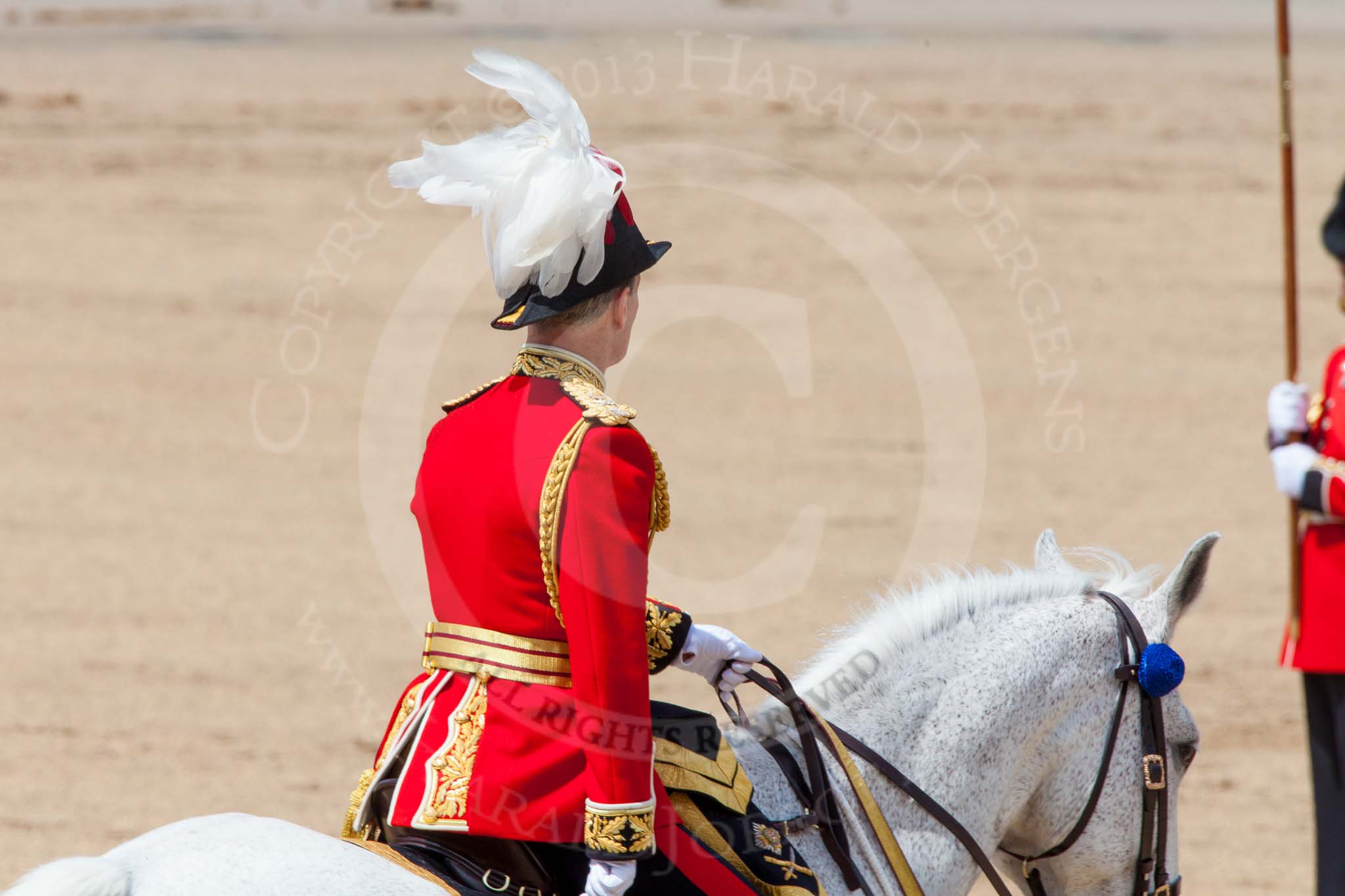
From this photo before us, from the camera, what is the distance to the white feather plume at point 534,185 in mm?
2209

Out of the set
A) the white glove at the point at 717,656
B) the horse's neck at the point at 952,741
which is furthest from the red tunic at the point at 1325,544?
the white glove at the point at 717,656

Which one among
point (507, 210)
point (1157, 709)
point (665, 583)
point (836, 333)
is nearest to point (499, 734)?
point (507, 210)

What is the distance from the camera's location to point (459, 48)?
2038cm

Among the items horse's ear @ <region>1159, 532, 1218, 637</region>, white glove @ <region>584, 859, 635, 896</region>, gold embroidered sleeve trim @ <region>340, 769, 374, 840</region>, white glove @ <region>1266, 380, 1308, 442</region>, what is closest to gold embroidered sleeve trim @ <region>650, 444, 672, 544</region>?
white glove @ <region>584, 859, 635, 896</region>

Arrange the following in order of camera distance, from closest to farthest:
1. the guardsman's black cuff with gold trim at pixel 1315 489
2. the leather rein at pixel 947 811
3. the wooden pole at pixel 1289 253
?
1. the leather rein at pixel 947 811
2. the wooden pole at pixel 1289 253
3. the guardsman's black cuff with gold trim at pixel 1315 489

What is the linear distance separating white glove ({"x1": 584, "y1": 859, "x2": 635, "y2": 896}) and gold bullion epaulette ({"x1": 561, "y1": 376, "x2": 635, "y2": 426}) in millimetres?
613

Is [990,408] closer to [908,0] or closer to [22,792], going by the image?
[22,792]

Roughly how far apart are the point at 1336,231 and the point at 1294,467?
76 cm

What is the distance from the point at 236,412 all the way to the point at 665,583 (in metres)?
4.18

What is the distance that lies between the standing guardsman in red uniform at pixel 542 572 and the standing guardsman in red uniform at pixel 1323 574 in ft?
8.33

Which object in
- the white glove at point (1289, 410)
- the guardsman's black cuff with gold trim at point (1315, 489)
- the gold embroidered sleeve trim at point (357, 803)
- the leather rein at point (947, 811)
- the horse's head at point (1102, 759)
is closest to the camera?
the gold embroidered sleeve trim at point (357, 803)

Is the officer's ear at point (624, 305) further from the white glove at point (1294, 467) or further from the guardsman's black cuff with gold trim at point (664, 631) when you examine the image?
A: the white glove at point (1294, 467)

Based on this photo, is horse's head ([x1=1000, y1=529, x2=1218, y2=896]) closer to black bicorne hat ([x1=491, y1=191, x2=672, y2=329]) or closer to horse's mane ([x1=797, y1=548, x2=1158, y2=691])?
horse's mane ([x1=797, y1=548, x2=1158, y2=691])

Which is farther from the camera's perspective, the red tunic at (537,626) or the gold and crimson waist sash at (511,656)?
the gold and crimson waist sash at (511,656)
